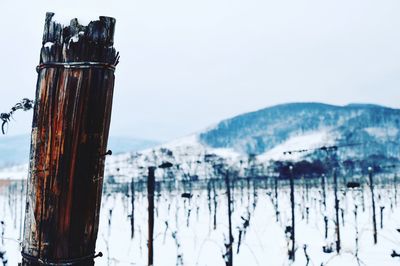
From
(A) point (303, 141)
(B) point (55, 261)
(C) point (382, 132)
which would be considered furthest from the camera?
(A) point (303, 141)

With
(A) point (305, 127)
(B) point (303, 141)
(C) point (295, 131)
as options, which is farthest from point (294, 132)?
(B) point (303, 141)

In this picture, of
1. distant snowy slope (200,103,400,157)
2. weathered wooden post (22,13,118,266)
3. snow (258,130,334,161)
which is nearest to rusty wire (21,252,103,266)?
weathered wooden post (22,13,118,266)

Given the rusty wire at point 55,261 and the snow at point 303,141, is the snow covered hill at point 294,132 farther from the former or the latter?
the rusty wire at point 55,261

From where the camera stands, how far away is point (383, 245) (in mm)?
13148

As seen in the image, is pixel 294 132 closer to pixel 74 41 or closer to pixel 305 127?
pixel 305 127

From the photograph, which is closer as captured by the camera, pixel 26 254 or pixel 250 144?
pixel 26 254

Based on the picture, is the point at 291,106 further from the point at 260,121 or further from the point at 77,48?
the point at 77,48

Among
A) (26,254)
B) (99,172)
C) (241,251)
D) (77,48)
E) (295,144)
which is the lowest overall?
(241,251)

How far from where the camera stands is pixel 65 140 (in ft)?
3.72

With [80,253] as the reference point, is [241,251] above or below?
below

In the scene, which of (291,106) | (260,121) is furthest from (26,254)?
(291,106)

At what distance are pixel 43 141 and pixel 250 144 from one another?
123 metres

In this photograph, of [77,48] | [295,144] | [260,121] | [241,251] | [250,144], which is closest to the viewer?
[77,48]

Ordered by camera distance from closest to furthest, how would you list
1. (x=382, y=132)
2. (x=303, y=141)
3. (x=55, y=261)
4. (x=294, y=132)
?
(x=55, y=261)
(x=382, y=132)
(x=303, y=141)
(x=294, y=132)
